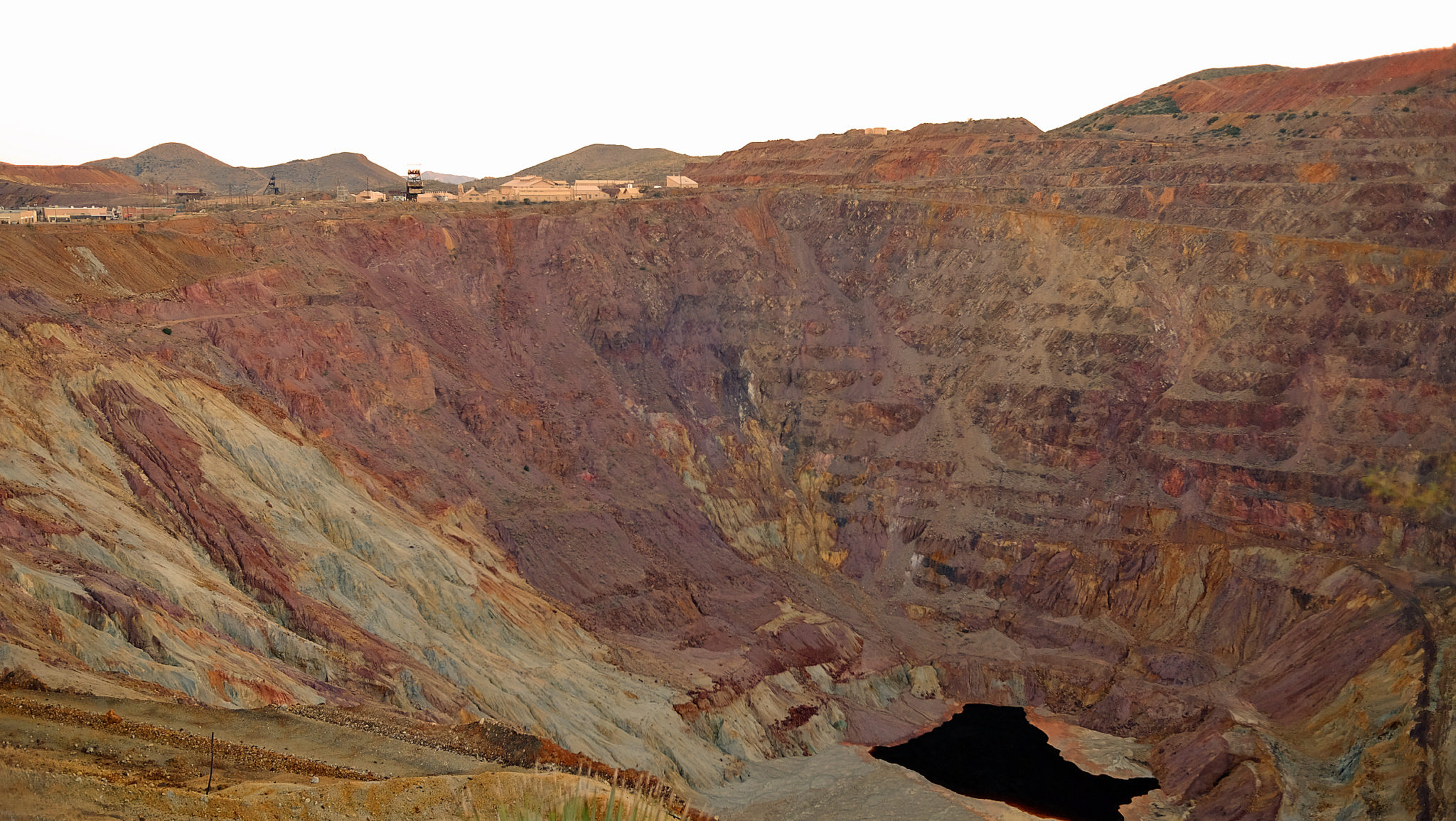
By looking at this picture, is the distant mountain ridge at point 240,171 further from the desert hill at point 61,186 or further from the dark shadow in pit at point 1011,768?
the dark shadow in pit at point 1011,768

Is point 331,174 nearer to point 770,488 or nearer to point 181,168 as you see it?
point 181,168

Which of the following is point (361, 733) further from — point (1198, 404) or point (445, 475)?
point (1198, 404)

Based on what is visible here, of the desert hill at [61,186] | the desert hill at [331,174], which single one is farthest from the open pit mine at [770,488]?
the desert hill at [331,174]

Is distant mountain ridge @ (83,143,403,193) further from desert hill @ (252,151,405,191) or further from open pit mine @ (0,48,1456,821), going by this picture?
open pit mine @ (0,48,1456,821)

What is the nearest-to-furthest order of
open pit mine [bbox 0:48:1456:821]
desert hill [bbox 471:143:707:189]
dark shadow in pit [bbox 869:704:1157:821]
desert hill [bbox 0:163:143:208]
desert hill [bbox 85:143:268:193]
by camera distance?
open pit mine [bbox 0:48:1456:821], dark shadow in pit [bbox 869:704:1157:821], desert hill [bbox 0:163:143:208], desert hill [bbox 471:143:707:189], desert hill [bbox 85:143:268:193]

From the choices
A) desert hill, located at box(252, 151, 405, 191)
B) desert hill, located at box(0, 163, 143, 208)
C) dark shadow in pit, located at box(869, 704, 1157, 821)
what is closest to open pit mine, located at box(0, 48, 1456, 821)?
dark shadow in pit, located at box(869, 704, 1157, 821)

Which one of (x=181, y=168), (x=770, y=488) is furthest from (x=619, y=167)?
(x=770, y=488)
